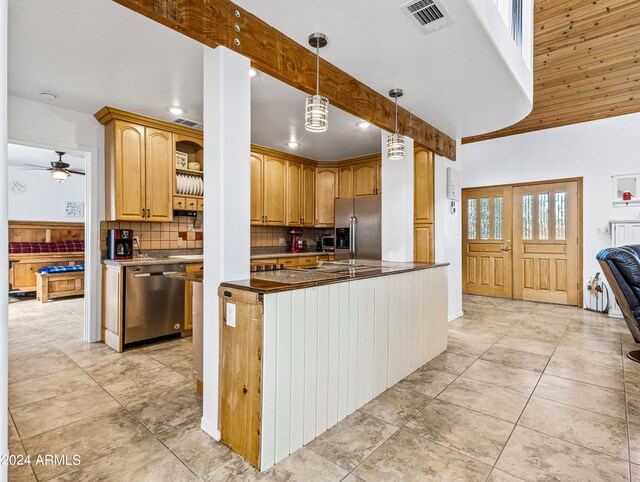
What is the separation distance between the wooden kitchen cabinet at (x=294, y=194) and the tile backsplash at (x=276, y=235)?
402mm

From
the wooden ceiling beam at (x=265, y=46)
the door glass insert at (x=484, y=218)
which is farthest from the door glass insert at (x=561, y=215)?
the wooden ceiling beam at (x=265, y=46)

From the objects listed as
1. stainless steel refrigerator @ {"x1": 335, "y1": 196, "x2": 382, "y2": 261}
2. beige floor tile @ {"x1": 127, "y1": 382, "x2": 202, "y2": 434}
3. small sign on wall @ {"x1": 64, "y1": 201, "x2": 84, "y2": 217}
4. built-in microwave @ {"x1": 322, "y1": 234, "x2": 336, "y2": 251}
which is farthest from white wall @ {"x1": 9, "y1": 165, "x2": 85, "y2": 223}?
beige floor tile @ {"x1": 127, "y1": 382, "x2": 202, "y2": 434}

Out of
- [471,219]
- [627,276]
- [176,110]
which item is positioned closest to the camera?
[627,276]

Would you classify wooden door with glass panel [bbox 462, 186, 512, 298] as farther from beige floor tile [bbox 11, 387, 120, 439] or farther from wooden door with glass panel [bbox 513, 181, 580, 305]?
beige floor tile [bbox 11, 387, 120, 439]

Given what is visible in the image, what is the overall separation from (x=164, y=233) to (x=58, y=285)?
323 centimetres

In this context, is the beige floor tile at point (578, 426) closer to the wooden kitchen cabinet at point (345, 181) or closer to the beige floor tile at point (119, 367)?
the beige floor tile at point (119, 367)

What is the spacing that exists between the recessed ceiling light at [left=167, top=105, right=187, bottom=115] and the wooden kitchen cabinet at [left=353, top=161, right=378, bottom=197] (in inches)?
113

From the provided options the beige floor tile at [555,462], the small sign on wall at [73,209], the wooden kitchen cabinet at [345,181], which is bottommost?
the beige floor tile at [555,462]

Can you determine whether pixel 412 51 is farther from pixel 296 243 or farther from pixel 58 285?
pixel 58 285

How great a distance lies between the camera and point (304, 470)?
1.67 meters

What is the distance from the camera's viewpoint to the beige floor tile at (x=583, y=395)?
226 centimetres

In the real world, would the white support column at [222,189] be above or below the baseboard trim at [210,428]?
above

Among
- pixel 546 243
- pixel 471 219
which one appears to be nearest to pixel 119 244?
pixel 471 219

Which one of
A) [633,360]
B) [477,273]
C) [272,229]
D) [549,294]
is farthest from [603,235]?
[272,229]
